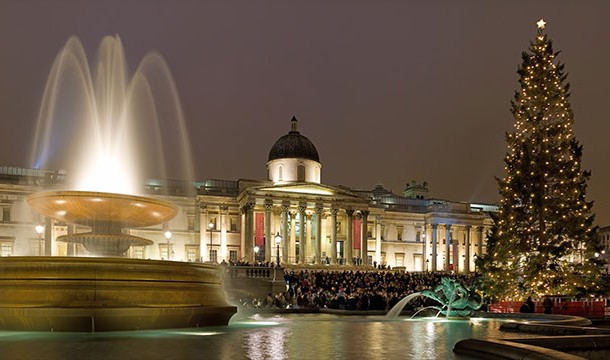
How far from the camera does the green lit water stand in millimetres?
7434

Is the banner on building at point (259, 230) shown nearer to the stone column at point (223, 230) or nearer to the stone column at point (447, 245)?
the stone column at point (223, 230)

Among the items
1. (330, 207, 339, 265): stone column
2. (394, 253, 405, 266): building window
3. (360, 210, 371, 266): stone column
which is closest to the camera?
(330, 207, 339, 265): stone column

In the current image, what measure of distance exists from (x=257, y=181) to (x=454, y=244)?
2588cm

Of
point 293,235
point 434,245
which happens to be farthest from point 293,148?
point 434,245

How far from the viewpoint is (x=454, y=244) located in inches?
2960

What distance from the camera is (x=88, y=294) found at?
10328 mm

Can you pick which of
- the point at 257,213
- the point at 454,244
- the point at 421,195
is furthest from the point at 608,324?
the point at 421,195

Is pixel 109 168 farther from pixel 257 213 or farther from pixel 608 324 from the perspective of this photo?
pixel 257 213

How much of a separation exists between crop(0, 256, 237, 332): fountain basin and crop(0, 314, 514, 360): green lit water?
281 millimetres

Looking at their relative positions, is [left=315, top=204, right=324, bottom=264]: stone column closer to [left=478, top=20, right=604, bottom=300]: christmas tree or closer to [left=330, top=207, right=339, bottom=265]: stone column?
[left=330, top=207, right=339, bottom=265]: stone column

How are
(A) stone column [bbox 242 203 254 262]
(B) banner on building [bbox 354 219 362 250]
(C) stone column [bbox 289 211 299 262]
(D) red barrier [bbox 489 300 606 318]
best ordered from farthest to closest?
(B) banner on building [bbox 354 219 362 250] → (C) stone column [bbox 289 211 299 262] → (A) stone column [bbox 242 203 254 262] → (D) red barrier [bbox 489 300 606 318]

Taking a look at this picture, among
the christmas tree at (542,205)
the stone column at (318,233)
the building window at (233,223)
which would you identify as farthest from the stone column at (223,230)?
the christmas tree at (542,205)

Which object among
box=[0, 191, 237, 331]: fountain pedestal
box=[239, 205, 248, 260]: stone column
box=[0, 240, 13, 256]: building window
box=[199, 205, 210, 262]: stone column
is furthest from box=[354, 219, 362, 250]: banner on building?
box=[0, 191, 237, 331]: fountain pedestal

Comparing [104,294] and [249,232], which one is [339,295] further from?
[249,232]
